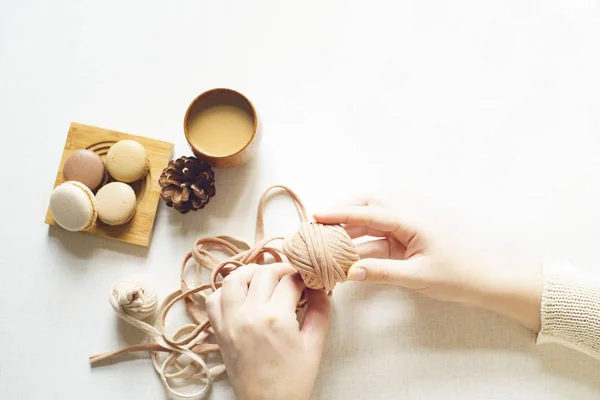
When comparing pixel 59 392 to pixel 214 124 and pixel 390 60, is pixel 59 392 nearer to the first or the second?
pixel 214 124

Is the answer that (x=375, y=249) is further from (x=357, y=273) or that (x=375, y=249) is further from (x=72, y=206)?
(x=72, y=206)

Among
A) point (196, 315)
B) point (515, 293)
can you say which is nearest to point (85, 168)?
point (196, 315)

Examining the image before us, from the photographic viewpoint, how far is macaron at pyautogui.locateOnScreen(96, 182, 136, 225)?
935mm

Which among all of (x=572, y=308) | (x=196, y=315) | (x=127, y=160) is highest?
(x=127, y=160)

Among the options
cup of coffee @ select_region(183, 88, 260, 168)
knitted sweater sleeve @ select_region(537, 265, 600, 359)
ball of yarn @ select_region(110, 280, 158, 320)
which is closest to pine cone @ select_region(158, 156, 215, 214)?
cup of coffee @ select_region(183, 88, 260, 168)

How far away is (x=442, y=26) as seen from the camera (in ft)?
3.37

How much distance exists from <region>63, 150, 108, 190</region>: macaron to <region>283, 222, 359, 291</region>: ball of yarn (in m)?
0.38

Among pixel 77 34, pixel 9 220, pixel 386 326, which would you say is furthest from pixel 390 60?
pixel 9 220

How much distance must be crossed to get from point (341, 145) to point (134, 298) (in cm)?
44

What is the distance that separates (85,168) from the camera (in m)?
0.95

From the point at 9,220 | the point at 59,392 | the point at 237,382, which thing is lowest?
the point at 59,392

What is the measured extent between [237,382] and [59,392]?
35cm

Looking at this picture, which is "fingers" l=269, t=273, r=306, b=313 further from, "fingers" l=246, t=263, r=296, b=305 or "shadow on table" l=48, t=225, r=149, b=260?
"shadow on table" l=48, t=225, r=149, b=260

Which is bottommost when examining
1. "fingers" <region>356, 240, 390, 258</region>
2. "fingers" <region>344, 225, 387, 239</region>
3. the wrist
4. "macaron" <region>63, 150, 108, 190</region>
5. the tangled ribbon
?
the tangled ribbon
